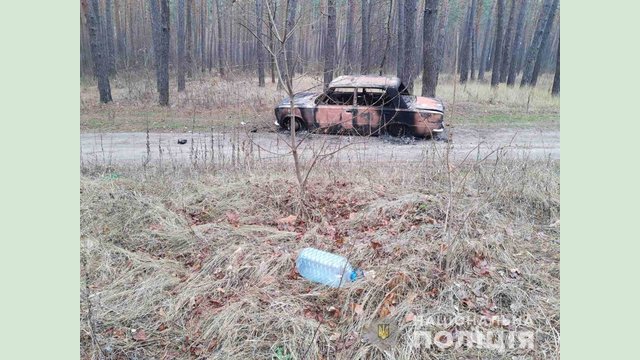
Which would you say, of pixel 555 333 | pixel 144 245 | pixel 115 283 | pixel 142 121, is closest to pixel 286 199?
pixel 144 245

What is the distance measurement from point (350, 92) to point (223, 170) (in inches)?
166

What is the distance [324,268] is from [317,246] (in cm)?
51

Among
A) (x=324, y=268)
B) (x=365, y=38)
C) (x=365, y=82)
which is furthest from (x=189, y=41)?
(x=324, y=268)

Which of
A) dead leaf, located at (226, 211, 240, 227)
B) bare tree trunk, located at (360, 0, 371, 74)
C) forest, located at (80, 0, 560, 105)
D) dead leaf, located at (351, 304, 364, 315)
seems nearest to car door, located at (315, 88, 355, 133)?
forest, located at (80, 0, 560, 105)

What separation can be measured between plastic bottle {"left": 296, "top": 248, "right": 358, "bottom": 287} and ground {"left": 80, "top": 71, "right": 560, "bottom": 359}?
0.34ft

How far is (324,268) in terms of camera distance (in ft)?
13.3

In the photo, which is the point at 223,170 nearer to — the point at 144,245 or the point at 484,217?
the point at 144,245

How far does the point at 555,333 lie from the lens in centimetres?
339

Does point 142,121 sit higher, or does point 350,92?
point 350,92

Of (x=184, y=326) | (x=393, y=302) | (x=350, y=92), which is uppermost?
(x=350, y=92)

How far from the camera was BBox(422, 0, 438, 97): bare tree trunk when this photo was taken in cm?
1200

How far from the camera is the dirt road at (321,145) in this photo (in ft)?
26.4

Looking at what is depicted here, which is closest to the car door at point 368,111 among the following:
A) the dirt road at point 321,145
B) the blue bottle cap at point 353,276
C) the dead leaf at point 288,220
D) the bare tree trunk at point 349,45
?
the dirt road at point 321,145
